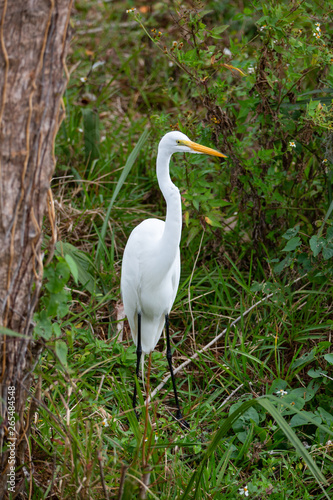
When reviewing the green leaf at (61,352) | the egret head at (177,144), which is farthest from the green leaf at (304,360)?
the green leaf at (61,352)

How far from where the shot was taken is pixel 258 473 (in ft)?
6.73

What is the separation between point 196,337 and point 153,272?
0.60 meters

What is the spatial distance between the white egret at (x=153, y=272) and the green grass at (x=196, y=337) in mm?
166

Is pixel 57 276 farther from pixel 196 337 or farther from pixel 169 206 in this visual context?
pixel 196 337

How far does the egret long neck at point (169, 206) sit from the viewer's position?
81.9 inches

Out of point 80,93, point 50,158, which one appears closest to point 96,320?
point 50,158

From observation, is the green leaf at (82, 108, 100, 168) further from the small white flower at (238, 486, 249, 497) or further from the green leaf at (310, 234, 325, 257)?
the small white flower at (238, 486, 249, 497)

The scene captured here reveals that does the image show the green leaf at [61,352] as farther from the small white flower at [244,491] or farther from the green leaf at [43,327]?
the small white flower at [244,491]

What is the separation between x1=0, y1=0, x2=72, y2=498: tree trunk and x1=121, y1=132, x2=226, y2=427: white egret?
69 cm

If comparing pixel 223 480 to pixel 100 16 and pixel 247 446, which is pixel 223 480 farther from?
pixel 100 16

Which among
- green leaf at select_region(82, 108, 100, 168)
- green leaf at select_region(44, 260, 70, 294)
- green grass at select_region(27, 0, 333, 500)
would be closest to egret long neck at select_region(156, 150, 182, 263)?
green grass at select_region(27, 0, 333, 500)

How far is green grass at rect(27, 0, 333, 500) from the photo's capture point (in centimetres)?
179

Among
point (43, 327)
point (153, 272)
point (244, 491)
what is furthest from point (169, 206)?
point (244, 491)

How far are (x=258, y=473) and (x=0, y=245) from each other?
134 cm
